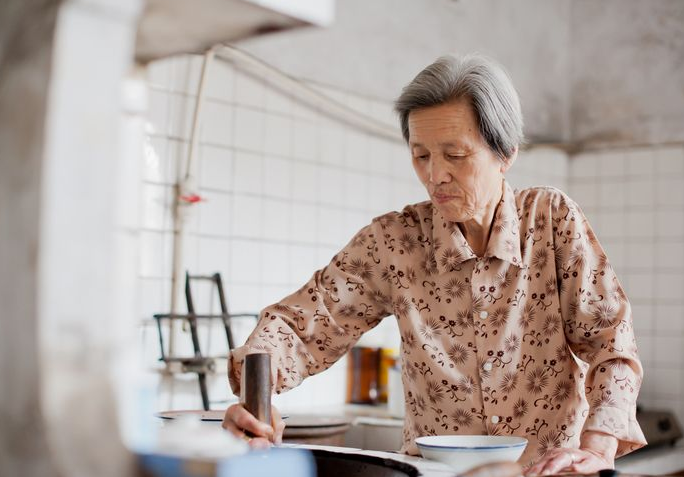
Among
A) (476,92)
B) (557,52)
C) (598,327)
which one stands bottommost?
(598,327)

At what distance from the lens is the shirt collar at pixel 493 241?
1913 millimetres

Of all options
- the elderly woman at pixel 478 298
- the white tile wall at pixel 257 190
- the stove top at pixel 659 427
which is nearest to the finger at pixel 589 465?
the elderly woman at pixel 478 298

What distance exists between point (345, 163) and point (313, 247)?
0.40 m

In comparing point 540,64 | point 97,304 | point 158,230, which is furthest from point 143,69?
point 540,64

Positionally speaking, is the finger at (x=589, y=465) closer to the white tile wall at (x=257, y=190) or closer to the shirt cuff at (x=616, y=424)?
the shirt cuff at (x=616, y=424)

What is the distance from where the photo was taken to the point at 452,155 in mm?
1860

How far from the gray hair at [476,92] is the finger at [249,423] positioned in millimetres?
753

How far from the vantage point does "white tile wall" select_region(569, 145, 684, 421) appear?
4.56 metres

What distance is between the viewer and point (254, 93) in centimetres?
338

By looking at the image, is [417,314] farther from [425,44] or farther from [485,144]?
[425,44]

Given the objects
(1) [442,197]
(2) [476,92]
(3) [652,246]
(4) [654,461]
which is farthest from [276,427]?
(3) [652,246]

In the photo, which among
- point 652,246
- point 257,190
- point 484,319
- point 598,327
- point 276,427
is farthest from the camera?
point 652,246

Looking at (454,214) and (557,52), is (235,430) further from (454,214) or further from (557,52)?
(557,52)

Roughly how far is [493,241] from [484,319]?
6.5 inches
